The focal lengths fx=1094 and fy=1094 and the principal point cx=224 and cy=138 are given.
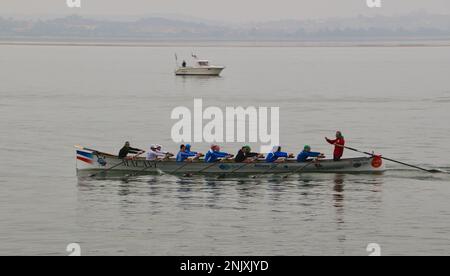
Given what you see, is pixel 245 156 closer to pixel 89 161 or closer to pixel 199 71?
pixel 89 161

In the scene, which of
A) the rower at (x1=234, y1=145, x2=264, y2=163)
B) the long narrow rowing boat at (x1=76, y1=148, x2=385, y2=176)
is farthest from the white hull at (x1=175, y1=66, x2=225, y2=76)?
the rower at (x1=234, y1=145, x2=264, y2=163)

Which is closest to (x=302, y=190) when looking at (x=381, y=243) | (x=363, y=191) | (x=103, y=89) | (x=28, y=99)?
(x=363, y=191)

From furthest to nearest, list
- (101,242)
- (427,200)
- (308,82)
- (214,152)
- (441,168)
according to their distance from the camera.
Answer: (308,82), (441,168), (214,152), (427,200), (101,242)

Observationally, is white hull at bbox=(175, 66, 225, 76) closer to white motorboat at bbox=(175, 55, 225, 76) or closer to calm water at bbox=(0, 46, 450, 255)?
white motorboat at bbox=(175, 55, 225, 76)

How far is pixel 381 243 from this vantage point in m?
50.5

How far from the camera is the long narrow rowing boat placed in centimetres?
6550

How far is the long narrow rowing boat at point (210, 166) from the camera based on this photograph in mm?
65500

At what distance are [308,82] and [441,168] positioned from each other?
111m

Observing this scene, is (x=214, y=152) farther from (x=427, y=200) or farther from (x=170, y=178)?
(x=427, y=200)

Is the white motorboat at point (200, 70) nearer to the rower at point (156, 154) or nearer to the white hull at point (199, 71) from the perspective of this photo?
the white hull at point (199, 71)

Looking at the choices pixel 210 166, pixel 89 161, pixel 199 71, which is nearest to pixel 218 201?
pixel 210 166

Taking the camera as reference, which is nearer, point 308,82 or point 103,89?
point 103,89

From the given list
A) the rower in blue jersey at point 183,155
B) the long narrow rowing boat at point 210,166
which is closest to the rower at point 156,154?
the long narrow rowing boat at point 210,166
